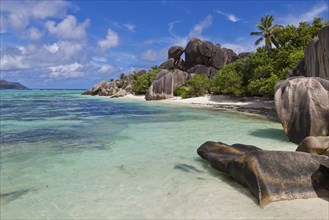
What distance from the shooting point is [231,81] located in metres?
36.2

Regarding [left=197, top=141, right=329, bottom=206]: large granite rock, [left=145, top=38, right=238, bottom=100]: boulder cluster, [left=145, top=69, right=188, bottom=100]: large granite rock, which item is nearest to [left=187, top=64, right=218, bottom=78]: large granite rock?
[left=145, top=38, right=238, bottom=100]: boulder cluster

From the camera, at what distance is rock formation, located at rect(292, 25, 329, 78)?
53.5 feet

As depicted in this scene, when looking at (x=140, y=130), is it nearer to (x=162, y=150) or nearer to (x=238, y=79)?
(x=162, y=150)

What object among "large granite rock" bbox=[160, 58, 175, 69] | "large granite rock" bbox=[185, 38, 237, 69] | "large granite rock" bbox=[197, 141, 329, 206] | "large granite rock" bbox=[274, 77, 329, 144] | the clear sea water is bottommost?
the clear sea water

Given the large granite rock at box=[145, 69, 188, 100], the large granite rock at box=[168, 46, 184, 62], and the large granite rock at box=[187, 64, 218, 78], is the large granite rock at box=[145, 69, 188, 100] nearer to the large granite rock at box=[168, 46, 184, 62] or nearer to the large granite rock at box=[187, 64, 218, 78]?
the large granite rock at box=[187, 64, 218, 78]

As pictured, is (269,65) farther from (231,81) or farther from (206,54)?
(206,54)

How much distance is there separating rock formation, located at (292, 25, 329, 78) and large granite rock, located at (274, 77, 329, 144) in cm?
600

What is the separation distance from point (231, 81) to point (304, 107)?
25.5m

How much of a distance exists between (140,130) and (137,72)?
58.4 metres

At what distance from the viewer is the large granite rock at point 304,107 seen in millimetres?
10930

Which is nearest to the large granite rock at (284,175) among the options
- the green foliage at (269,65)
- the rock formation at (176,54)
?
the green foliage at (269,65)

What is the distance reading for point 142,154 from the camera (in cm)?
1039

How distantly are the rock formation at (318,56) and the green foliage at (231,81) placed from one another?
51.6 feet

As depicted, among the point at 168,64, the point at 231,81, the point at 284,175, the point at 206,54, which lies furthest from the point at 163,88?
the point at 284,175
